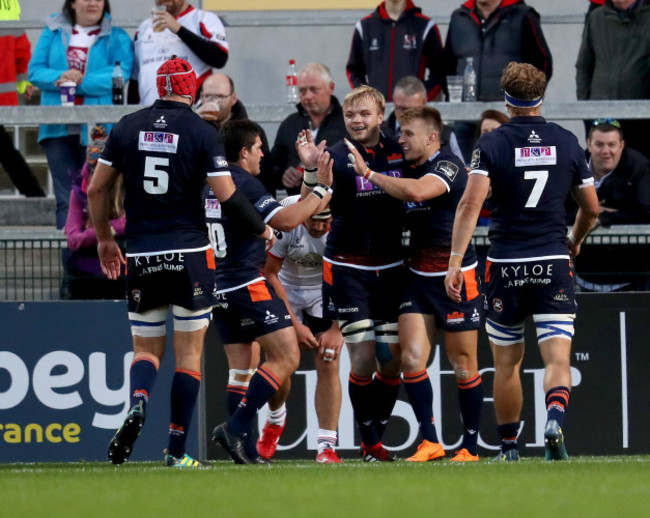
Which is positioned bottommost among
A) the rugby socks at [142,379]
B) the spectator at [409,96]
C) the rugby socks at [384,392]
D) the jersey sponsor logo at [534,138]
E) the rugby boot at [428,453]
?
the rugby boot at [428,453]

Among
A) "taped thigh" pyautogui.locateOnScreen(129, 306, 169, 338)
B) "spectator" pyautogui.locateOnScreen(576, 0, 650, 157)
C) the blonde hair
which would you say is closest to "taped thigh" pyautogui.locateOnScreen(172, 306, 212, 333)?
"taped thigh" pyautogui.locateOnScreen(129, 306, 169, 338)

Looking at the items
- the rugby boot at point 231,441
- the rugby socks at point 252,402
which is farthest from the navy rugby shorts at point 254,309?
the rugby boot at point 231,441

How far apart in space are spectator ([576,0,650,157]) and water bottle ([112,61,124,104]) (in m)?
3.90

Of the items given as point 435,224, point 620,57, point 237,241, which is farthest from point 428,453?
point 620,57

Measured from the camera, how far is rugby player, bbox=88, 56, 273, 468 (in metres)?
7.74

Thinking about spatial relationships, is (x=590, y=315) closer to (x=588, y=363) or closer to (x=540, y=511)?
(x=588, y=363)

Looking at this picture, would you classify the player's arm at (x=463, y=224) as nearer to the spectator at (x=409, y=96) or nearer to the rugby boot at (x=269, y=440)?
the rugby boot at (x=269, y=440)

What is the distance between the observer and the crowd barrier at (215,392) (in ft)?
33.4

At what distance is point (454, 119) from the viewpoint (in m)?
10.6

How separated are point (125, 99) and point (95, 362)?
227 centimetres

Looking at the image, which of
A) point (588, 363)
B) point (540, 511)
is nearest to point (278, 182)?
point (588, 363)

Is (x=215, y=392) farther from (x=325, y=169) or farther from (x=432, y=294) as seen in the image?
(x=325, y=169)

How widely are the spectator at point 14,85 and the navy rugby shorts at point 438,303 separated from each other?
4.73 metres

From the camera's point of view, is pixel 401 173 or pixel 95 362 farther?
pixel 95 362
